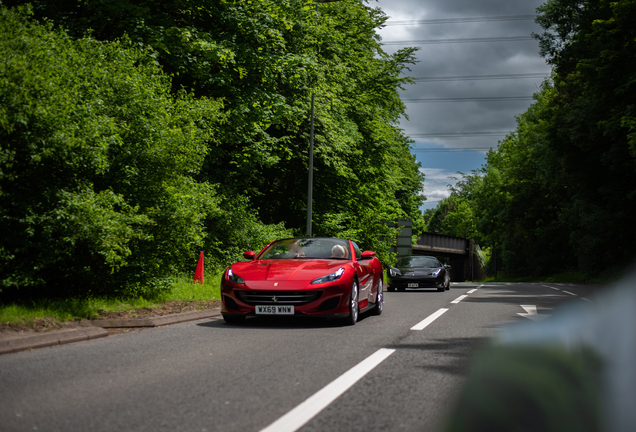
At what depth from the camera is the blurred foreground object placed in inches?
157

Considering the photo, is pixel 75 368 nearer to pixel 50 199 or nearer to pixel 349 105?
pixel 50 199

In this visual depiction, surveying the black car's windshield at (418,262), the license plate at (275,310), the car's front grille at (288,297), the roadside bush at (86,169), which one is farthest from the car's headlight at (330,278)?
the black car's windshield at (418,262)

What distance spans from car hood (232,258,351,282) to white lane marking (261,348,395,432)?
2.92 m

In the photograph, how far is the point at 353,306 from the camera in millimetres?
Answer: 9508

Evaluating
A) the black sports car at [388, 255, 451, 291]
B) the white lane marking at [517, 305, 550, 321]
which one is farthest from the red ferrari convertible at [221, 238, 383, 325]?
the black sports car at [388, 255, 451, 291]

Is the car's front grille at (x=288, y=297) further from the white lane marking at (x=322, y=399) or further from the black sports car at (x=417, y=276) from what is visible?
the black sports car at (x=417, y=276)

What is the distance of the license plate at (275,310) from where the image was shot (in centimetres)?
888

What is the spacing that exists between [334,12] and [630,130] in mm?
12675

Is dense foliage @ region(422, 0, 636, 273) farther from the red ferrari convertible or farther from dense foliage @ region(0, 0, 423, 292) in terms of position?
the red ferrari convertible

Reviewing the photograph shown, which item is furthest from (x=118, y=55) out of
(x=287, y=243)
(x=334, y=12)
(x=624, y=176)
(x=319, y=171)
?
(x=624, y=176)

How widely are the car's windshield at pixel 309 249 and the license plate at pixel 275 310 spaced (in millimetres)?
1661

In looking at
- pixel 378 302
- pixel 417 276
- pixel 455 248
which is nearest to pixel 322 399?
pixel 378 302

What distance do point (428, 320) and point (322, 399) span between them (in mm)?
6297

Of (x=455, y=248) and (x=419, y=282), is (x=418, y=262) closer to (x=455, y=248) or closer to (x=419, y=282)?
(x=419, y=282)
